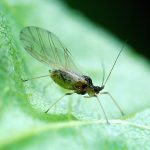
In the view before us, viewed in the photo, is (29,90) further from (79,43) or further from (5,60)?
(79,43)

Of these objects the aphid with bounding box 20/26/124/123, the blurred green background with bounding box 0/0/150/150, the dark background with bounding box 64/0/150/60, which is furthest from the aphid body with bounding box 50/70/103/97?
the dark background with bounding box 64/0/150/60

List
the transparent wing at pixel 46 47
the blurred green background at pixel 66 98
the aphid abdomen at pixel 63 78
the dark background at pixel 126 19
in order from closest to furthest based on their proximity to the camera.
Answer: the blurred green background at pixel 66 98 → the transparent wing at pixel 46 47 → the aphid abdomen at pixel 63 78 → the dark background at pixel 126 19

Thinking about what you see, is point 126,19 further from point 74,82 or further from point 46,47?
point 46,47

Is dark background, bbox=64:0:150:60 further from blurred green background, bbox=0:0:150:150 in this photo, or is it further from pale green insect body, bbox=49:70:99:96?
pale green insect body, bbox=49:70:99:96

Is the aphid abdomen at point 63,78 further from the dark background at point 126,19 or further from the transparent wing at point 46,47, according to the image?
the dark background at point 126,19

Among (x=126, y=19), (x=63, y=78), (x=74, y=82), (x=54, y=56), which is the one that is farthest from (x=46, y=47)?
(x=126, y=19)

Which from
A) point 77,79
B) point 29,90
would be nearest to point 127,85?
point 77,79

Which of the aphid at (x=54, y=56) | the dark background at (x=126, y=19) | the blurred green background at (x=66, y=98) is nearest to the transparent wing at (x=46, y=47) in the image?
the aphid at (x=54, y=56)
